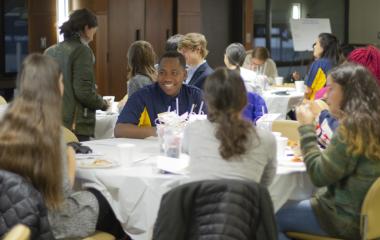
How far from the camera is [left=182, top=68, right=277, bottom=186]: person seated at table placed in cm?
263

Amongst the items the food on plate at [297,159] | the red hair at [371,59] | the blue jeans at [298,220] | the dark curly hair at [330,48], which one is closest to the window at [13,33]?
the dark curly hair at [330,48]

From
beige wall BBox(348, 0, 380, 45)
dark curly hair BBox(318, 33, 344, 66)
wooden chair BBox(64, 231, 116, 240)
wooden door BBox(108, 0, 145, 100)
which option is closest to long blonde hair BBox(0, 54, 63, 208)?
wooden chair BBox(64, 231, 116, 240)

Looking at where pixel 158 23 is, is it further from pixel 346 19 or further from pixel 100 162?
pixel 100 162

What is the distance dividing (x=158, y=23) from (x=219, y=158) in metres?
7.30

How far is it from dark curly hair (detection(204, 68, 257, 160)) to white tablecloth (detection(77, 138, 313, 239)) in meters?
0.39

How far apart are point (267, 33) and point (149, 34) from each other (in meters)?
3.34

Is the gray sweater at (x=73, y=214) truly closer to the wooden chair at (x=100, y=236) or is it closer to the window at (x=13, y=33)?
the wooden chair at (x=100, y=236)

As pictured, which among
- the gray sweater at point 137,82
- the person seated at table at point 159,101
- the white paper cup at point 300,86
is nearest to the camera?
the person seated at table at point 159,101

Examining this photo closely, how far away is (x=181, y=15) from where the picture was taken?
400 inches

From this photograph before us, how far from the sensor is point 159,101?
413cm

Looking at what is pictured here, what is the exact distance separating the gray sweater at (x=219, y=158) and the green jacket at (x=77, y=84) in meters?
2.42

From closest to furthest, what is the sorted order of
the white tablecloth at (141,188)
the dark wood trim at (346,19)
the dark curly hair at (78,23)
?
the white tablecloth at (141,188), the dark curly hair at (78,23), the dark wood trim at (346,19)

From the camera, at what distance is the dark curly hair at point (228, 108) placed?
2.64 meters

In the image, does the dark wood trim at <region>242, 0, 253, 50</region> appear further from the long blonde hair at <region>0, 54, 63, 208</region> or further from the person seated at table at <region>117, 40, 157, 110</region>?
the long blonde hair at <region>0, 54, 63, 208</region>
